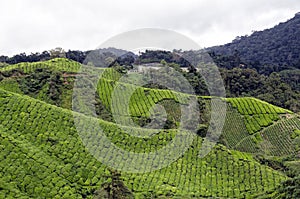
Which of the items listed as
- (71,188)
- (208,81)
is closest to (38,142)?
(71,188)

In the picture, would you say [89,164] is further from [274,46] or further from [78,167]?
[274,46]

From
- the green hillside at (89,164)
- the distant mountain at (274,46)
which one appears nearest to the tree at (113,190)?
the green hillside at (89,164)

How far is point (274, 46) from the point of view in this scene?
84625mm

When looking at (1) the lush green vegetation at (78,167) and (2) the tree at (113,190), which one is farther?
(1) the lush green vegetation at (78,167)

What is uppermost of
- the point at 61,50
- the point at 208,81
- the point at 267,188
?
the point at 61,50

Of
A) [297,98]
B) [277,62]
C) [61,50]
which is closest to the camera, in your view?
[297,98]

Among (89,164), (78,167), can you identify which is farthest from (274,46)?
(78,167)

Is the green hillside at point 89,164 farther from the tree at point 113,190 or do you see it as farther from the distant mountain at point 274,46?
the distant mountain at point 274,46

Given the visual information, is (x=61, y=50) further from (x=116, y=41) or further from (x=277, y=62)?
(x=277, y=62)

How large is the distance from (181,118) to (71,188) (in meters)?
16.7

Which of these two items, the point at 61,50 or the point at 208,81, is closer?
the point at 208,81

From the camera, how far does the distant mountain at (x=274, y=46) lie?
78169mm

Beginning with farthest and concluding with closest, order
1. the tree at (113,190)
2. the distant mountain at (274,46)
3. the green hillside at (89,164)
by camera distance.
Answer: the distant mountain at (274,46) < the green hillside at (89,164) < the tree at (113,190)

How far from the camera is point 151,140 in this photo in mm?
22578
